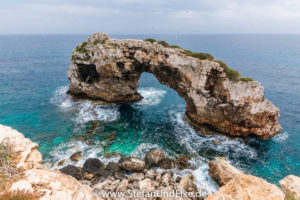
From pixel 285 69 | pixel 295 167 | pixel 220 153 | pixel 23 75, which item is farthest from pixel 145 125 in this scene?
pixel 285 69

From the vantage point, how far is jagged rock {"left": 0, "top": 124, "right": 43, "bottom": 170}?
941cm

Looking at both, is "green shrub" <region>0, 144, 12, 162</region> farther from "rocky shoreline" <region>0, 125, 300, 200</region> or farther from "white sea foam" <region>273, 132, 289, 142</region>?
"white sea foam" <region>273, 132, 289, 142</region>

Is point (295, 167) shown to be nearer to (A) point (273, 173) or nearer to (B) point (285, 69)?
(A) point (273, 173)

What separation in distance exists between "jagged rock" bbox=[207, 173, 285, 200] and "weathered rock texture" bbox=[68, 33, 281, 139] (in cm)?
2078

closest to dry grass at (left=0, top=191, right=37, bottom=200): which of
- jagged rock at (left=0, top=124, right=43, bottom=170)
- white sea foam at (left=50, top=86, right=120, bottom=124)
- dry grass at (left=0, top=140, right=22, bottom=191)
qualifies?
dry grass at (left=0, top=140, right=22, bottom=191)

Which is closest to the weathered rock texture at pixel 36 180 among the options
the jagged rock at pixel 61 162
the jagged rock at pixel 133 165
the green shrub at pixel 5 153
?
the green shrub at pixel 5 153

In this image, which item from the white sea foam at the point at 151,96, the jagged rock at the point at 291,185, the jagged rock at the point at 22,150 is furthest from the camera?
the white sea foam at the point at 151,96

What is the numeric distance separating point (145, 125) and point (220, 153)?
14.8 metres

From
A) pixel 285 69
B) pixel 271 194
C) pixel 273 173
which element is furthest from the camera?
pixel 285 69

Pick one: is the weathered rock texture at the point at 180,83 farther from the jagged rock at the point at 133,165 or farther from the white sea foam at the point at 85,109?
the jagged rock at the point at 133,165

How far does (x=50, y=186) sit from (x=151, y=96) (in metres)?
40.7

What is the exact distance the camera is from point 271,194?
841 cm

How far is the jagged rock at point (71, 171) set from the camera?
2099 cm

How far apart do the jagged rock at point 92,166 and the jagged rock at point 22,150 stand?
42.0 ft
